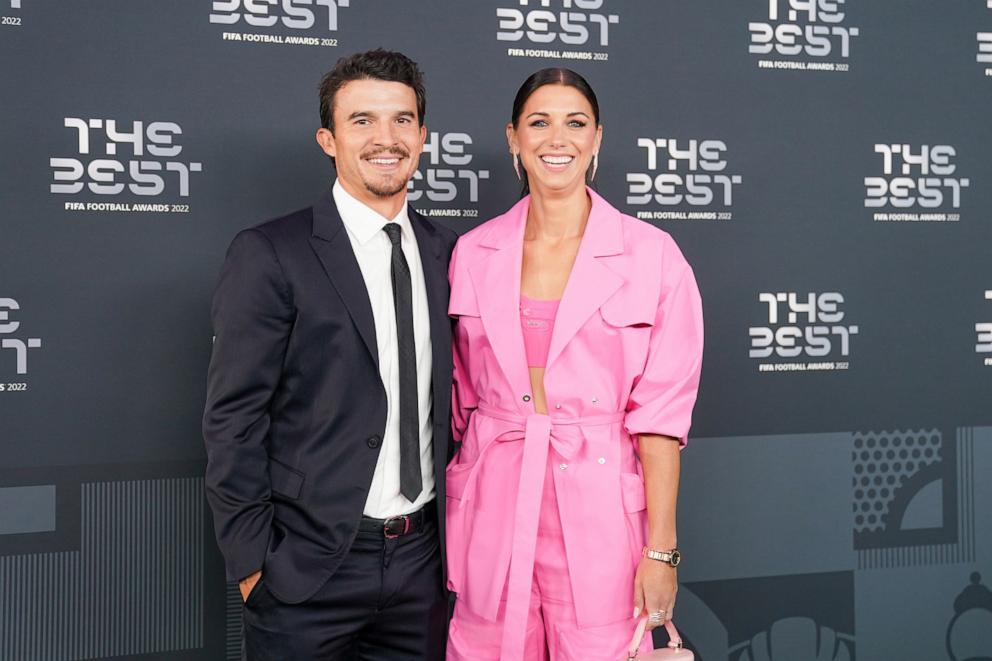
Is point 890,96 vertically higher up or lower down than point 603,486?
higher up

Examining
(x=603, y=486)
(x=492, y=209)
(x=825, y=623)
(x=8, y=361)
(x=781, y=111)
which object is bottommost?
(x=825, y=623)

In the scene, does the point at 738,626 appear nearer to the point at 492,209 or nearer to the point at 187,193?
the point at 492,209

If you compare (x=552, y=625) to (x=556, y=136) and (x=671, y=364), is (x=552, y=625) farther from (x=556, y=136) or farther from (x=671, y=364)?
(x=556, y=136)

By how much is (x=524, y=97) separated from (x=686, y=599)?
1837 millimetres

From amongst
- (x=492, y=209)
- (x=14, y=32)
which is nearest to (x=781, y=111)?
(x=492, y=209)

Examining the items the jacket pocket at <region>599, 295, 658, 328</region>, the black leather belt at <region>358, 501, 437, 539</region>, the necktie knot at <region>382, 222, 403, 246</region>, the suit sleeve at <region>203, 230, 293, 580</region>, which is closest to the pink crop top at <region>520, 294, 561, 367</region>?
the jacket pocket at <region>599, 295, 658, 328</region>

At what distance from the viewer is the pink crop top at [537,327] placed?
198 centimetres

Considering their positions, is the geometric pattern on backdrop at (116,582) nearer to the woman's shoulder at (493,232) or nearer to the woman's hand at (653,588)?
the woman's shoulder at (493,232)

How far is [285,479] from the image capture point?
1889 mm

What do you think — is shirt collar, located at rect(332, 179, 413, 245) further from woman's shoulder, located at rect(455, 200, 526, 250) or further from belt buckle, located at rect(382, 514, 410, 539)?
belt buckle, located at rect(382, 514, 410, 539)

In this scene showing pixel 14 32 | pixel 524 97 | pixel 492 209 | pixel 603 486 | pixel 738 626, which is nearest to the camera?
pixel 603 486

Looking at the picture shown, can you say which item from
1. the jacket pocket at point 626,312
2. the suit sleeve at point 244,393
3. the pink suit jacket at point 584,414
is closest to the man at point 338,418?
the suit sleeve at point 244,393

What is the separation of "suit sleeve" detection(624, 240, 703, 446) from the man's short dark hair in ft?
2.48

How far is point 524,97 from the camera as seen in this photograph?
208cm
